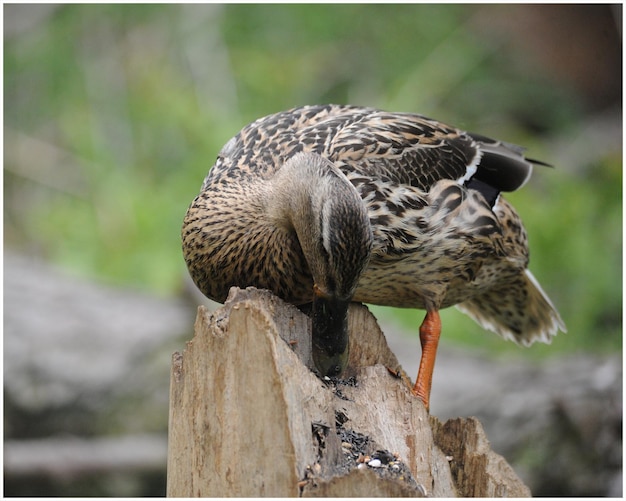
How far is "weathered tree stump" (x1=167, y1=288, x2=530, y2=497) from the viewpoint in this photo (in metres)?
2.63

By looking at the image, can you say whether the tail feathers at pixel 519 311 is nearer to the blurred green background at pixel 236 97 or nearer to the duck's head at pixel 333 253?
the duck's head at pixel 333 253

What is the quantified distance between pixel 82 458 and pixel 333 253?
304cm

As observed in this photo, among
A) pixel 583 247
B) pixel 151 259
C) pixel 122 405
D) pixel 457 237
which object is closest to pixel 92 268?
pixel 151 259

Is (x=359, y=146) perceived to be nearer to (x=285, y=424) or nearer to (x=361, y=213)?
(x=361, y=213)

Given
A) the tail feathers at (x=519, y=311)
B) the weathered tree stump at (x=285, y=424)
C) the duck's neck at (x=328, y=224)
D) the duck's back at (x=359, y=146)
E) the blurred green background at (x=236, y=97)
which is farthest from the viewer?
the blurred green background at (x=236, y=97)

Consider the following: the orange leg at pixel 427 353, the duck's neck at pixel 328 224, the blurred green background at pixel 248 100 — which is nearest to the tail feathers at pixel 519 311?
the orange leg at pixel 427 353

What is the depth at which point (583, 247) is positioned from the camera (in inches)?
278

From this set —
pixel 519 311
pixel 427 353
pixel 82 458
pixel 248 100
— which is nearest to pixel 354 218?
pixel 427 353

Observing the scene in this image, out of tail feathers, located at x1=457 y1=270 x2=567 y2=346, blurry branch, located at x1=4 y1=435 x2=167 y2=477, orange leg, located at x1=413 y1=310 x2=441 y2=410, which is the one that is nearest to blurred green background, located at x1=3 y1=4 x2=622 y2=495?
blurry branch, located at x1=4 y1=435 x2=167 y2=477

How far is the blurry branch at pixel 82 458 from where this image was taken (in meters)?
5.42

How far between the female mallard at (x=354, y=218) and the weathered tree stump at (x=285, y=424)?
17 centimetres

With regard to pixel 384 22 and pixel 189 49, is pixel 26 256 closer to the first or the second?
pixel 189 49

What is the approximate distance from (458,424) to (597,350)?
373 centimetres

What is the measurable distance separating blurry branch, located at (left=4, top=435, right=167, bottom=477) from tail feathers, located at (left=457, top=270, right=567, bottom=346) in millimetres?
1979
